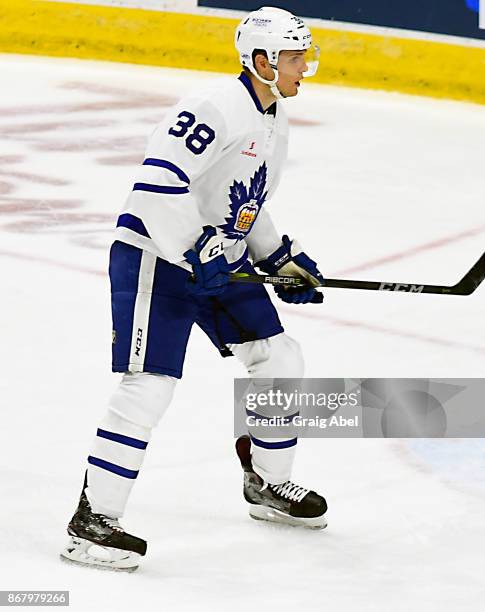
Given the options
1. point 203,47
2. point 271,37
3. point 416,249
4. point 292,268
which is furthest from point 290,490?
point 203,47

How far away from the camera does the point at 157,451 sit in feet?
10.9

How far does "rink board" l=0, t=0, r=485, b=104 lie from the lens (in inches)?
288

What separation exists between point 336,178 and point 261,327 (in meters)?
3.31

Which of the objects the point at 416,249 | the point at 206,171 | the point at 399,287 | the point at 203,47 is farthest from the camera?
the point at 203,47

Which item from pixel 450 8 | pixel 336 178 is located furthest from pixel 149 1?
pixel 336 178

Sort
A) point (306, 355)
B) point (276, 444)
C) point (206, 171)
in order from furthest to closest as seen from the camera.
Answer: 1. point (306, 355)
2. point (276, 444)
3. point (206, 171)

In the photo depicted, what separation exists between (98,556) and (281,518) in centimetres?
47

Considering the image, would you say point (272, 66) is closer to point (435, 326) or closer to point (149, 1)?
point (435, 326)

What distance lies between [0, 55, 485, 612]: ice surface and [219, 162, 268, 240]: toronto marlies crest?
1.99 feet

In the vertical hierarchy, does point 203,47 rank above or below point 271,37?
above

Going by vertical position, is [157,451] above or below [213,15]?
below

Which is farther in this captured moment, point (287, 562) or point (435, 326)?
point (435, 326)

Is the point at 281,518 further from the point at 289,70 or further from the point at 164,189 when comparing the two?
the point at 289,70

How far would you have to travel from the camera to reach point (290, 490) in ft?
9.86
